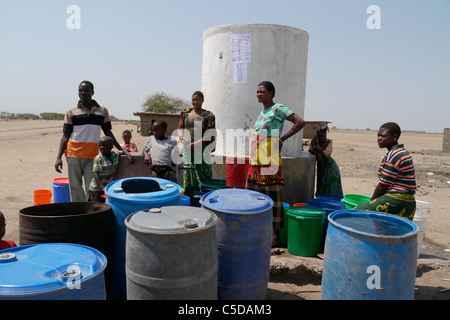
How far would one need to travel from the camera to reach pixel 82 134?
4.14 meters

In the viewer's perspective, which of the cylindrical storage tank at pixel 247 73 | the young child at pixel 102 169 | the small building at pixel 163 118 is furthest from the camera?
the small building at pixel 163 118

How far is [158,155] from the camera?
4289mm

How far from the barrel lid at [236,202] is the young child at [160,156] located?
5.23 feet

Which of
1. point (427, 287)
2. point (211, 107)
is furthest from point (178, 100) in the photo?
point (427, 287)

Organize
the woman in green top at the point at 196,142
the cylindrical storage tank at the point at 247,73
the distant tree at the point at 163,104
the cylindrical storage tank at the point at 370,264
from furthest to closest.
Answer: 1. the distant tree at the point at 163,104
2. the cylindrical storage tank at the point at 247,73
3. the woman in green top at the point at 196,142
4. the cylindrical storage tank at the point at 370,264

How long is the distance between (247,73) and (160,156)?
6.67 ft

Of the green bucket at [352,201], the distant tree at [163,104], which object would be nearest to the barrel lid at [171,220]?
the green bucket at [352,201]

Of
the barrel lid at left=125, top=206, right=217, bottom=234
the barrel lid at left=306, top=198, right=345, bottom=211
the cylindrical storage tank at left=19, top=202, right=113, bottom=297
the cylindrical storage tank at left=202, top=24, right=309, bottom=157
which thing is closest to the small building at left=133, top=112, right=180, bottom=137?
the cylindrical storage tank at left=202, top=24, right=309, bottom=157

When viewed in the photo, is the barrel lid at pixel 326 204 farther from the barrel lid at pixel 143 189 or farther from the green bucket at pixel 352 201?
A: the barrel lid at pixel 143 189

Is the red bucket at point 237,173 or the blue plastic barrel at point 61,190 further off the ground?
the red bucket at point 237,173

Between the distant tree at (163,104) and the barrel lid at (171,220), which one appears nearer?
the barrel lid at (171,220)

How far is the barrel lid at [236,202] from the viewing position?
2.52 m

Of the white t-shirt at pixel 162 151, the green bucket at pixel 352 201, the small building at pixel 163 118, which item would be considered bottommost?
the green bucket at pixel 352 201

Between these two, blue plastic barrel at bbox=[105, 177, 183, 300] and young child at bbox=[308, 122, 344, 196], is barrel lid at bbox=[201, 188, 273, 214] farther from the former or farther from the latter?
young child at bbox=[308, 122, 344, 196]
